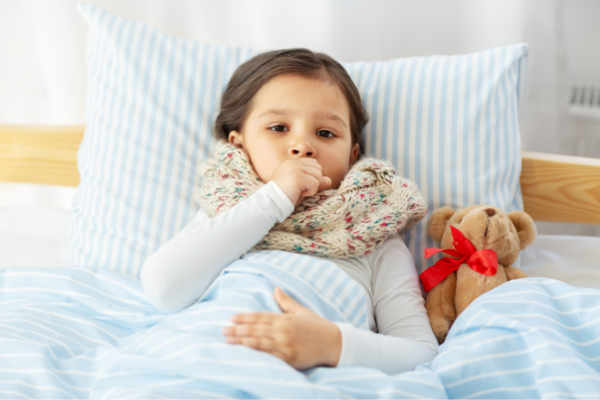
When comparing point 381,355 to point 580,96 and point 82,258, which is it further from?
point 580,96

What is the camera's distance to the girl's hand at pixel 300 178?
2.89 ft

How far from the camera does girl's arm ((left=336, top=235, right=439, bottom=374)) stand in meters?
0.72

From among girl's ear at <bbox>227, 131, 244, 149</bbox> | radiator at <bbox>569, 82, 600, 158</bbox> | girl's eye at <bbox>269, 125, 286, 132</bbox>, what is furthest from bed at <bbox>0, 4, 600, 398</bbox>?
radiator at <bbox>569, 82, 600, 158</bbox>

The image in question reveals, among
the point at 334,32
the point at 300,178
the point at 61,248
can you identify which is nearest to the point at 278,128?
the point at 300,178

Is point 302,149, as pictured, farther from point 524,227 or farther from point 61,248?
point 61,248

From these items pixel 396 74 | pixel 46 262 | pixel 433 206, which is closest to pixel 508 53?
pixel 396 74

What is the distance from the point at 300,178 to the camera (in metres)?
0.89

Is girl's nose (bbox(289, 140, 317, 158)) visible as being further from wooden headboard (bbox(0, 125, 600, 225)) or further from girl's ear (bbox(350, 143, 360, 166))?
wooden headboard (bbox(0, 125, 600, 225))

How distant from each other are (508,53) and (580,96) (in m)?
0.49

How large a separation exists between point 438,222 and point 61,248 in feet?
3.26

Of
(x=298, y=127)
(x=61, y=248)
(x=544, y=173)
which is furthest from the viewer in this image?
(x=61, y=248)

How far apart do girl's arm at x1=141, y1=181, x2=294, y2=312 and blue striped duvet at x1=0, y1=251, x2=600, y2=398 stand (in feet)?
0.09

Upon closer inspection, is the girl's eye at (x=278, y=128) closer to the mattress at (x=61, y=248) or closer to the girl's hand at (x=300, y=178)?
the girl's hand at (x=300, y=178)

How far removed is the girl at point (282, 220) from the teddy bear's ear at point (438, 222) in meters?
0.08
